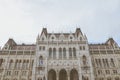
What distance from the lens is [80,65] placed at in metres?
54.4

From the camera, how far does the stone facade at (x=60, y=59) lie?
177 feet

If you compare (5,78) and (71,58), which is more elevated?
(71,58)

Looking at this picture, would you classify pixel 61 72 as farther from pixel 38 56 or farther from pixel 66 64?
pixel 38 56

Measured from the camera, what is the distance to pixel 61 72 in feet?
179

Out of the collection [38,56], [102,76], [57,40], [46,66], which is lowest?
[102,76]

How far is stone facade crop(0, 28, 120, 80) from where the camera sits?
53844 mm

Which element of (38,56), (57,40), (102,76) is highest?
(57,40)

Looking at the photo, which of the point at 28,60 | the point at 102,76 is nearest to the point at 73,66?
the point at 102,76

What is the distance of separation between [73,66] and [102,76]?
1087 centimetres

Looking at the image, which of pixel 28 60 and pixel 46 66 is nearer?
pixel 46 66

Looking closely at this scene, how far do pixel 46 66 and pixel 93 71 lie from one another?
1625 cm

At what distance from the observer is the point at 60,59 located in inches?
2210

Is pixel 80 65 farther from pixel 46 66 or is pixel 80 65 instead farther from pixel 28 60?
pixel 28 60

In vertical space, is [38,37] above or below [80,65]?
above
